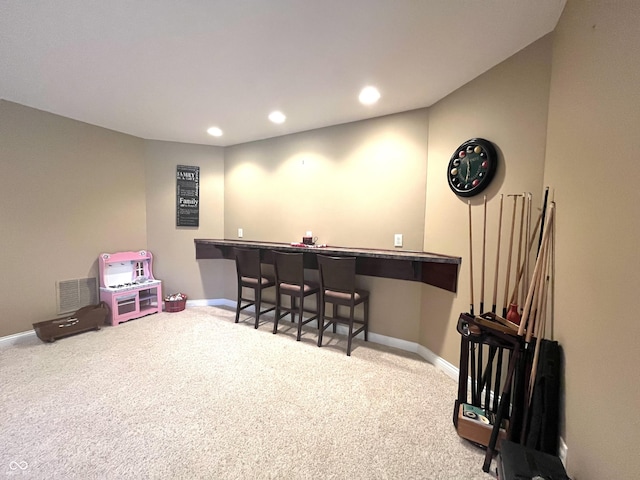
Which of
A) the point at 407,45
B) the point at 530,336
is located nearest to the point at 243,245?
the point at 407,45

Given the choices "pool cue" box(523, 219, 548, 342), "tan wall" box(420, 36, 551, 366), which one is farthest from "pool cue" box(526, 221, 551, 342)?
"tan wall" box(420, 36, 551, 366)

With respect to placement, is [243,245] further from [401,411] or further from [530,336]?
[530,336]

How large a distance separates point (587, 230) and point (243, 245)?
309cm

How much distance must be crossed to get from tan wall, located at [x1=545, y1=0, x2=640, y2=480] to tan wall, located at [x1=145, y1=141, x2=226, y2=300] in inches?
151

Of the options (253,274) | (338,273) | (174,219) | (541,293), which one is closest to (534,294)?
(541,293)

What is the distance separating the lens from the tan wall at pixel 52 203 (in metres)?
2.56

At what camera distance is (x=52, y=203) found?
9.22 ft

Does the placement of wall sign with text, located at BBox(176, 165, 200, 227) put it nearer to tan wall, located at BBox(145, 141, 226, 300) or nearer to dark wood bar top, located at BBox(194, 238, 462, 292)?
tan wall, located at BBox(145, 141, 226, 300)

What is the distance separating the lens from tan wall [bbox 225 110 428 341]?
2.54 meters

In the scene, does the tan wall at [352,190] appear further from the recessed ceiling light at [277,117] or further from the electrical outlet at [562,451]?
the electrical outlet at [562,451]

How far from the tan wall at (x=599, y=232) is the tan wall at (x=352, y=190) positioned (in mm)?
1235

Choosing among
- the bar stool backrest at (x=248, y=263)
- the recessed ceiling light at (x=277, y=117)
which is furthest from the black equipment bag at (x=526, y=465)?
the recessed ceiling light at (x=277, y=117)

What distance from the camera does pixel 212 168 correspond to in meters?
3.82

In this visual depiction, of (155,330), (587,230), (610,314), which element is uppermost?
(587,230)
